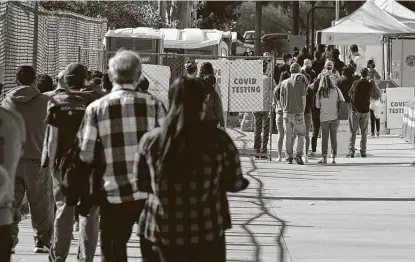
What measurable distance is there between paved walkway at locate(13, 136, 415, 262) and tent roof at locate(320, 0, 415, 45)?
10.4 meters

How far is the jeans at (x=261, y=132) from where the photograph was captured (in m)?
21.3

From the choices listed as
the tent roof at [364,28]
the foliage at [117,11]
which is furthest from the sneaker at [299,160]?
the tent roof at [364,28]

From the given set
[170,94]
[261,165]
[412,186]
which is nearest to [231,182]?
[170,94]

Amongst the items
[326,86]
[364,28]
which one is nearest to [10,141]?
[326,86]

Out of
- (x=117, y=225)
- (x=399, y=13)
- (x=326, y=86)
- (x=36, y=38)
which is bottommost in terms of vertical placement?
(x=117, y=225)

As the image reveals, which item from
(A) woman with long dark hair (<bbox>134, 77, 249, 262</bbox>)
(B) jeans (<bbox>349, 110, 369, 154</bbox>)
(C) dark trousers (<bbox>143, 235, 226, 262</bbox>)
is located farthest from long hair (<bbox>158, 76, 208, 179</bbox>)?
(B) jeans (<bbox>349, 110, 369, 154</bbox>)

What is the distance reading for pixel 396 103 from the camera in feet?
94.4

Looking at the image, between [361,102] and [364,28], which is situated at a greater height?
[364,28]

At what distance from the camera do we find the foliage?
94.6 ft

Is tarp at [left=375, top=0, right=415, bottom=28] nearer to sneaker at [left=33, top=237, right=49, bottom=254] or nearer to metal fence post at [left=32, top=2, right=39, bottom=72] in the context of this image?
metal fence post at [left=32, top=2, right=39, bottom=72]

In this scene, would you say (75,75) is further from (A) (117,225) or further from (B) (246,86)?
(B) (246,86)

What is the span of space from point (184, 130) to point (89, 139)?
4.92ft

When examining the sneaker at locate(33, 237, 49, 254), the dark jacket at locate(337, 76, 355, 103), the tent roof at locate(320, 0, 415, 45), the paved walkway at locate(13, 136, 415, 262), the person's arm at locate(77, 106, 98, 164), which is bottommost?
the paved walkway at locate(13, 136, 415, 262)

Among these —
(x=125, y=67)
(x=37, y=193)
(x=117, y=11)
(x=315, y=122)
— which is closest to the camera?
(x=125, y=67)
